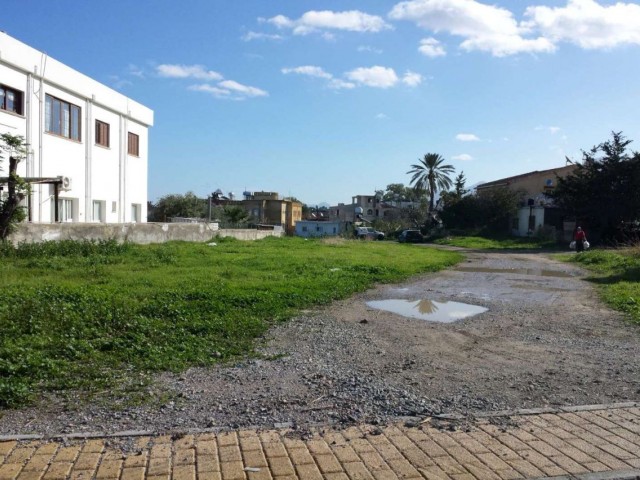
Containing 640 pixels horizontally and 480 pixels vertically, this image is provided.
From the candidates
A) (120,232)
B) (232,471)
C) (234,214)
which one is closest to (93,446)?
(232,471)

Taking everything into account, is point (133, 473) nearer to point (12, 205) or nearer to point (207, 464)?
point (207, 464)

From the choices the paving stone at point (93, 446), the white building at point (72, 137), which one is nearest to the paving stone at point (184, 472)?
the paving stone at point (93, 446)

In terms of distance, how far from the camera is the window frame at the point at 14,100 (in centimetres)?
2036

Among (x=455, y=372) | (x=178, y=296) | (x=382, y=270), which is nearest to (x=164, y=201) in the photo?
(x=382, y=270)

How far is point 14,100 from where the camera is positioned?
69.2 feet

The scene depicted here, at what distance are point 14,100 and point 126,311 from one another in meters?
17.0

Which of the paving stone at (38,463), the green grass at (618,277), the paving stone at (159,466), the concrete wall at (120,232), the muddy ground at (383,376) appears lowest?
the paving stone at (159,466)

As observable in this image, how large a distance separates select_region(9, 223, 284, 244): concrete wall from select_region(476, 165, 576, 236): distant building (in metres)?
27.3

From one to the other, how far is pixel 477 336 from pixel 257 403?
4140mm

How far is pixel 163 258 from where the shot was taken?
645 inches

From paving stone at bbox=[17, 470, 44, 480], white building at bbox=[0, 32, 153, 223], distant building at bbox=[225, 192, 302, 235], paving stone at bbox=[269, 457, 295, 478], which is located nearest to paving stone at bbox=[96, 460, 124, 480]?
paving stone at bbox=[17, 470, 44, 480]

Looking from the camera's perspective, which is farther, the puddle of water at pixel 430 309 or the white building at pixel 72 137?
the white building at pixel 72 137

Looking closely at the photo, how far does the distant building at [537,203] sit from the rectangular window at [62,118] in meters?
32.6

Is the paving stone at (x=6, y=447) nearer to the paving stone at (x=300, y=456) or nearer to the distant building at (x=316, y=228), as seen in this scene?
the paving stone at (x=300, y=456)
